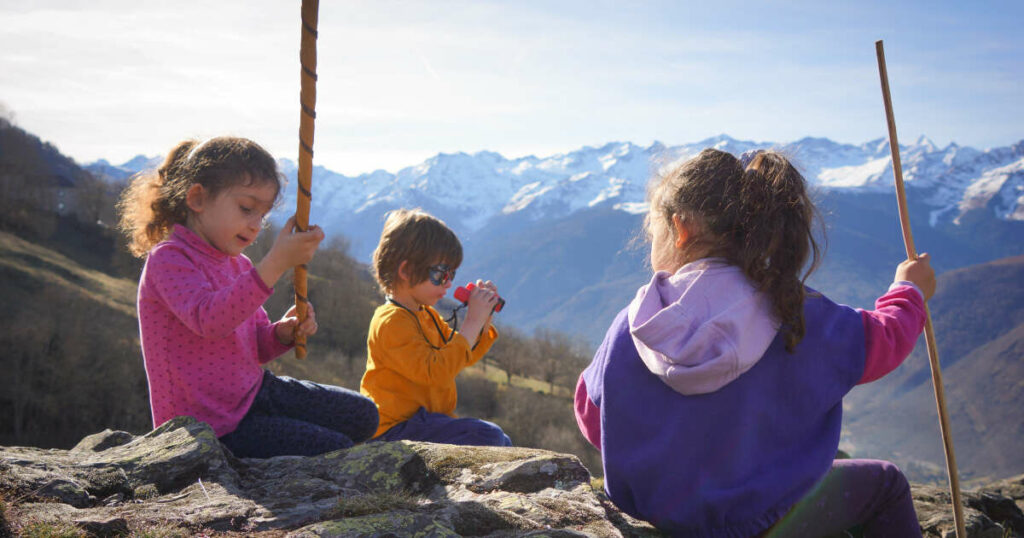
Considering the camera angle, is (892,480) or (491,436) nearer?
(892,480)

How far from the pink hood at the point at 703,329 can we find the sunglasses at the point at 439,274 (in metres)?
2.56

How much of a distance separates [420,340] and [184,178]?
6.36 ft

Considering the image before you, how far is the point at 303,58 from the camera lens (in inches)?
153

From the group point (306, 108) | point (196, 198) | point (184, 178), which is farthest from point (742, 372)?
point (184, 178)

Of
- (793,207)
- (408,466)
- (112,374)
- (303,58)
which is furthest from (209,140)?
(112,374)

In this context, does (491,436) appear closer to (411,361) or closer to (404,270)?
(411,361)

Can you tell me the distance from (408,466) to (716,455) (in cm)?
185

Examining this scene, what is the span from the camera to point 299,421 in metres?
4.79

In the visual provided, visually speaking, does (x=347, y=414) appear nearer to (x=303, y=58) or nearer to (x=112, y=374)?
(x=303, y=58)

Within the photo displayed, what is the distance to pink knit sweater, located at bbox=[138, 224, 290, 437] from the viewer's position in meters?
3.99

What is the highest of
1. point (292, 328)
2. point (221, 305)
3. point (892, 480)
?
point (221, 305)

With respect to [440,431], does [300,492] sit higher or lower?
higher

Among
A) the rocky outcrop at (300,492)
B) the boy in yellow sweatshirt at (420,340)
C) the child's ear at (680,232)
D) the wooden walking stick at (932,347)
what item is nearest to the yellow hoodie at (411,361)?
the boy in yellow sweatshirt at (420,340)

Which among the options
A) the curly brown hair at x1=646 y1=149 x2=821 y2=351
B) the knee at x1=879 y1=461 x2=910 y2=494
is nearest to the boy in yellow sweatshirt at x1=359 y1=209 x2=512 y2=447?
the curly brown hair at x1=646 y1=149 x2=821 y2=351
